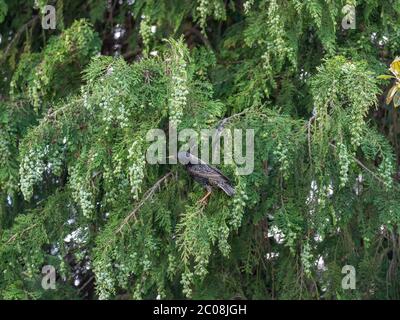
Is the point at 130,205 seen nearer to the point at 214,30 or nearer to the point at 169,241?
the point at 169,241

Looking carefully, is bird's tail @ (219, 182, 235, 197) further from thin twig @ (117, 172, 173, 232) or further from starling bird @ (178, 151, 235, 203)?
thin twig @ (117, 172, 173, 232)

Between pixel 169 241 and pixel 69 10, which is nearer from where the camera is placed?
pixel 169 241

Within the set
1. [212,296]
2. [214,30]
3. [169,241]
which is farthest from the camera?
[214,30]

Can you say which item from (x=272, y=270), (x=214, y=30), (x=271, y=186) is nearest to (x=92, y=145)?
(x=271, y=186)

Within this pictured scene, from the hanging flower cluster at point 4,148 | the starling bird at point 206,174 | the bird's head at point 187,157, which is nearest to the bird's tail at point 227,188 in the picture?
the starling bird at point 206,174

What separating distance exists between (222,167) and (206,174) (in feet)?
→ 0.27

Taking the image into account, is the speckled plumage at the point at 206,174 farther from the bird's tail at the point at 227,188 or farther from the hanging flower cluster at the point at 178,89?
the hanging flower cluster at the point at 178,89

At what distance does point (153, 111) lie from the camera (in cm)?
383

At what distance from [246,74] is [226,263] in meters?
1.05

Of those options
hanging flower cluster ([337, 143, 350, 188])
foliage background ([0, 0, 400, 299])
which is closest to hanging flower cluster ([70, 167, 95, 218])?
foliage background ([0, 0, 400, 299])

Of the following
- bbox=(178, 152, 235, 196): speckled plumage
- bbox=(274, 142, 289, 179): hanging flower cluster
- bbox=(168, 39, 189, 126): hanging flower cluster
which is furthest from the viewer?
bbox=(274, 142, 289, 179): hanging flower cluster

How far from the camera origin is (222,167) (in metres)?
3.76

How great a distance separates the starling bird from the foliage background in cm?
7

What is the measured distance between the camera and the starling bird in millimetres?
3711
